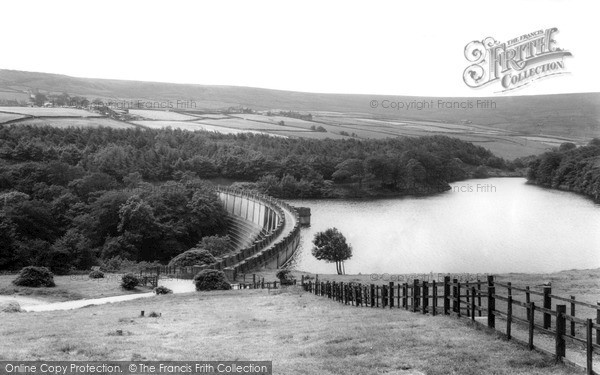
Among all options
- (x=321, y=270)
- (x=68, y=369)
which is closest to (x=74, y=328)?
(x=68, y=369)

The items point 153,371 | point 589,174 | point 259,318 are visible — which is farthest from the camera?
point 589,174

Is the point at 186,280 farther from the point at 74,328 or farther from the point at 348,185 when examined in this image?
the point at 348,185

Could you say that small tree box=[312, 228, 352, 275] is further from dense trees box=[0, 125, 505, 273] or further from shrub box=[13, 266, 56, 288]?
shrub box=[13, 266, 56, 288]

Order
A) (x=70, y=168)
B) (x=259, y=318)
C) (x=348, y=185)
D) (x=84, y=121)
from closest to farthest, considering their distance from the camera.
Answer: (x=259, y=318), (x=70, y=168), (x=348, y=185), (x=84, y=121)

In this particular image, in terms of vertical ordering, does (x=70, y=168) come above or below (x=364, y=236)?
above

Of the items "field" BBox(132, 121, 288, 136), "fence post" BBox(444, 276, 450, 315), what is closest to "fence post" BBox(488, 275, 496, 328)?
"fence post" BBox(444, 276, 450, 315)

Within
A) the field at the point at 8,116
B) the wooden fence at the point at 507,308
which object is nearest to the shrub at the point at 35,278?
the wooden fence at the point at 507,308

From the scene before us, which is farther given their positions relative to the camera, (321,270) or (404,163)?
(404,163)
